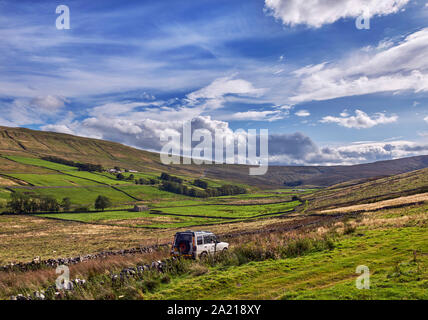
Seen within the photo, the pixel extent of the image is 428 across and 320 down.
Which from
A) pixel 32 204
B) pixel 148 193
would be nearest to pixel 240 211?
pixel 32 204

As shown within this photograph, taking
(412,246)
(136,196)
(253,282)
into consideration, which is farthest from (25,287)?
(136,196)

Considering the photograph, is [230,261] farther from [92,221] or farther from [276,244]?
[92,221]

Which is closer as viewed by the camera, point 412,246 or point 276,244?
point 412,246

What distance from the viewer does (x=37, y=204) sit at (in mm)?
111500

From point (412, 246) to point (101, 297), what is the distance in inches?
601

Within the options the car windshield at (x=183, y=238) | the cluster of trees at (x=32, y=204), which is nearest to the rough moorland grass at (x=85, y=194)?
the cluster of trees at (x=32, y=204)

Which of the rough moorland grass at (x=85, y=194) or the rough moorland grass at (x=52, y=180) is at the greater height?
the rough moorland grass at (x=52, y=180)

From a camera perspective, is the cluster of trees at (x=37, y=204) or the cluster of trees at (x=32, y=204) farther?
the cluster of trees at (x=37, y=204)

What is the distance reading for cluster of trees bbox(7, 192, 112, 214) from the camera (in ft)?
349

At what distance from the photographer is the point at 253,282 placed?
1124 centimetres

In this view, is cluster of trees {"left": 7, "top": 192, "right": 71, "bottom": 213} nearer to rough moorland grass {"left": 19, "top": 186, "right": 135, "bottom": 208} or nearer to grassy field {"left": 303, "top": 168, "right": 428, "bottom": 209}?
rough moorland grass {"left": 19, "top": 186, "right": 135, "bottom": 208}

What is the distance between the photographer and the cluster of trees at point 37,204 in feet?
349

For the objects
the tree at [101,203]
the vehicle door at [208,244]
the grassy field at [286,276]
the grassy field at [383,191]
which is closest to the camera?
the grassy field at [286,276]

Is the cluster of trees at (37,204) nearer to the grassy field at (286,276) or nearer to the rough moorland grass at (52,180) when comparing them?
the rough moorland grass at (52,180)
